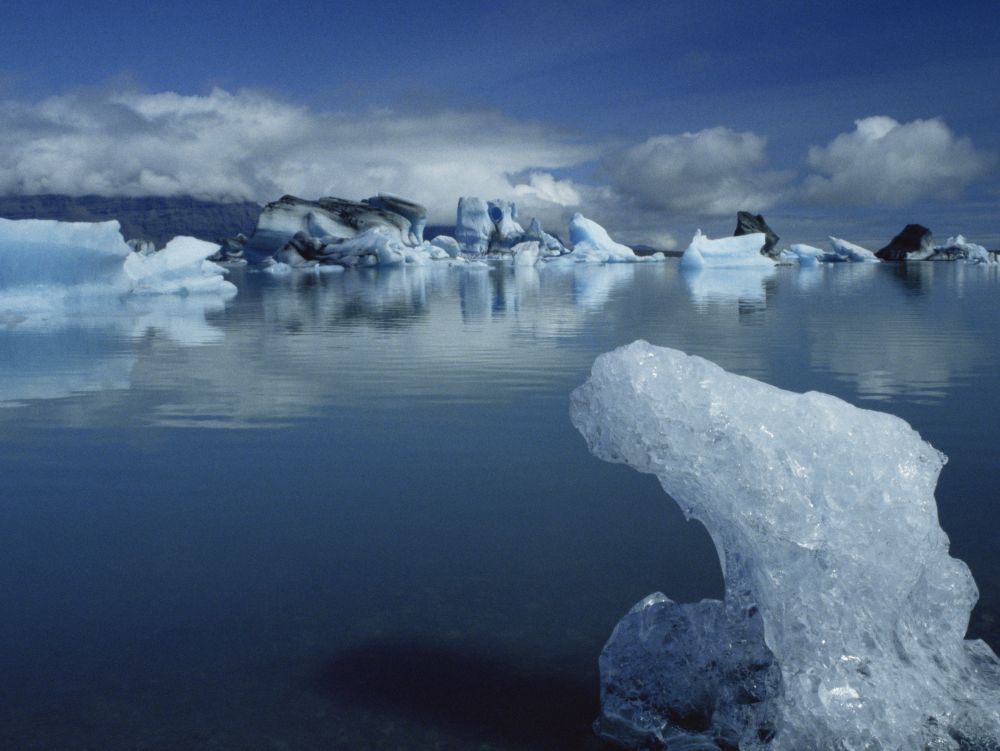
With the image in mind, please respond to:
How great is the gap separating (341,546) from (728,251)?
5637 centimetres

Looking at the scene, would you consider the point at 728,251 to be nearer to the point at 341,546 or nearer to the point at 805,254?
the point at 805,254

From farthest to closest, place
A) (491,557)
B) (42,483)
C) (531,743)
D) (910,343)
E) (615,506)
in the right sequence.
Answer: (910,343) → (42,483) → (615,506) → (491,557) → (531,743)

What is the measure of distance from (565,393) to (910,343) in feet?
24.7

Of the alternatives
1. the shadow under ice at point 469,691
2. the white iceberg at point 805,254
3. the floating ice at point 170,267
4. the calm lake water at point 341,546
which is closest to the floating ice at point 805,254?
the white iceberg at point 805,254

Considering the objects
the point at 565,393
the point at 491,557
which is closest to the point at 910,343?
the point at 565,393

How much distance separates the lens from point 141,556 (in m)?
4.45

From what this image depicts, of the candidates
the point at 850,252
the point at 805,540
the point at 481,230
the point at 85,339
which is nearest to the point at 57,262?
the point at 85,339

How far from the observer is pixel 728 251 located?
5781 centimetres

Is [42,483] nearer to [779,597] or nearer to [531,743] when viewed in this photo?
[531,743]

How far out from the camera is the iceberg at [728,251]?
56906 millimetres

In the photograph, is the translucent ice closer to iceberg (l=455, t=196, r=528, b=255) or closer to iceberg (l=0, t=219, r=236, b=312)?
iceberg (l=455, t=196, r=528, b=255)

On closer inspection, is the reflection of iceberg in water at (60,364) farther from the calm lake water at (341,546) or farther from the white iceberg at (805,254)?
the white iceberg at (805,254)

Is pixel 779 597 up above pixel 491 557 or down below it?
above

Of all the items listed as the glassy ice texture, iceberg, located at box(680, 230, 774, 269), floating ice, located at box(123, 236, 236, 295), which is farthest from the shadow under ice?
iceberg, located at box(680, 230, 774, 269)
